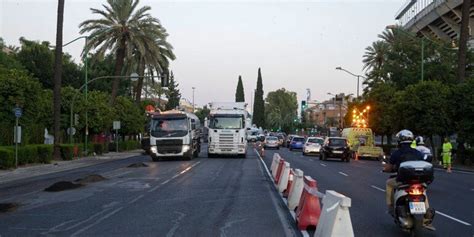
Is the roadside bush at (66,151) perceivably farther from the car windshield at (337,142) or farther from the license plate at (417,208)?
the license plate at (417,208)

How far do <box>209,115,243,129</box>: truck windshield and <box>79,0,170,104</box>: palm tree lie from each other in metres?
11.1

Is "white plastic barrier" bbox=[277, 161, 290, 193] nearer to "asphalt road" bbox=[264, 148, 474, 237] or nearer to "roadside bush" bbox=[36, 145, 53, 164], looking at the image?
"asphalt road" bbox=[264, 148, 474, 237]

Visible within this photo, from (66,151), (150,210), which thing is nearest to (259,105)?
(66,151)

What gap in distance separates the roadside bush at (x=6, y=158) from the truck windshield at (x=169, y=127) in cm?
956

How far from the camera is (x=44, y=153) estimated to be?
32469 millimetres

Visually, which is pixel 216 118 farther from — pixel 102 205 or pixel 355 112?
pixel 355 112

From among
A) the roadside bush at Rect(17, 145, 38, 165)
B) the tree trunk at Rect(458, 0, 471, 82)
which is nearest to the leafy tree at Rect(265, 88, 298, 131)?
the tree trunk at Rect(458, 0, 471, 82)

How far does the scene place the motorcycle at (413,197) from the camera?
9297 mm

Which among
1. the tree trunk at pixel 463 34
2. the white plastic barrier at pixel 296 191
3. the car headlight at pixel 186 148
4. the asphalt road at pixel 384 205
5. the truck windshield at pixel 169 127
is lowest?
the asphalt road at pixel 384 205

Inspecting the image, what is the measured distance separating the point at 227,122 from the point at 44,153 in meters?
11.7

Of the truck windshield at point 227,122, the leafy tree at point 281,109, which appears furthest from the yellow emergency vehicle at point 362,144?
the leafy tree at point 281,109

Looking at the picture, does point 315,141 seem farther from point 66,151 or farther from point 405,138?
point 405,138

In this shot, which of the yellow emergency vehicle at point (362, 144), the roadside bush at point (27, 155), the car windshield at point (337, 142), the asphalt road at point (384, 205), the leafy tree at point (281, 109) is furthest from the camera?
the leafy tree at point (281, 109)

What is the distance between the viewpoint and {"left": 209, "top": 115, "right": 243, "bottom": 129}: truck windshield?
124ft
